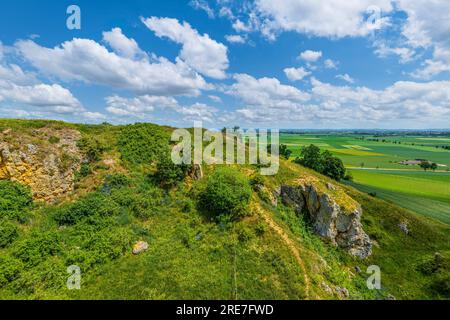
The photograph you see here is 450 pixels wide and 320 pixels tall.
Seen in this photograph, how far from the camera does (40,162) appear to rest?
27.9m

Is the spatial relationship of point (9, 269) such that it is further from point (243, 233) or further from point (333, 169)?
point (333, 169)

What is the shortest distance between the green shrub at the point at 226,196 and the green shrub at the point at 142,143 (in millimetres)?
11687

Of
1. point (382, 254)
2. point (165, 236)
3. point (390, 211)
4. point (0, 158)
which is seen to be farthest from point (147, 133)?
point (390, 211)

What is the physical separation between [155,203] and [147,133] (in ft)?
53.3

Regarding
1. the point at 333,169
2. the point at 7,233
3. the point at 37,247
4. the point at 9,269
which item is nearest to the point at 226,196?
the point at 37,247

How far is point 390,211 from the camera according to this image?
37219 mm

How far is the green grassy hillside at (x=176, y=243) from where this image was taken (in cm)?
1836

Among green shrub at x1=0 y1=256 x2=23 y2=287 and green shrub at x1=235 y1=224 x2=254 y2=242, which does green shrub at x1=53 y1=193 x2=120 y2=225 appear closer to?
green shrub at x1=0 y1=256 x2=23 y2=287

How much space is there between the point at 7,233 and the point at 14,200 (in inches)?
197

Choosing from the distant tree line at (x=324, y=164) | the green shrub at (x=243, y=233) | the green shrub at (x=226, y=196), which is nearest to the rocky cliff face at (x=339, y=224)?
the green shrub at (x=226, y=196)

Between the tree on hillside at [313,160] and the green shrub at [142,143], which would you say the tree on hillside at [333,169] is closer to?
Result: the tree on hillside at [313,160]
